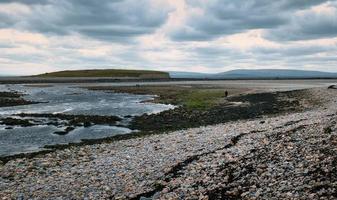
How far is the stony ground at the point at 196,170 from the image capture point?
1727cm

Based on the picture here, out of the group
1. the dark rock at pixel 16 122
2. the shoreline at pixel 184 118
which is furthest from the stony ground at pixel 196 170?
the dark rock at pixel 16 122

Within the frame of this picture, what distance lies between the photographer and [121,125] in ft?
152

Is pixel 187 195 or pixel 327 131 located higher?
pixel 327 131

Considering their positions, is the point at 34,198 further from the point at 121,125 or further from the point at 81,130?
the point at 121,125

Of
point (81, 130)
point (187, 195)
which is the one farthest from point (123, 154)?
point (81, 130)

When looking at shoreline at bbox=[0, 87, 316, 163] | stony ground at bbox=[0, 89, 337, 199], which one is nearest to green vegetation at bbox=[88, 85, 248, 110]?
shoreline at bbox=[0, 87, 316, 163]

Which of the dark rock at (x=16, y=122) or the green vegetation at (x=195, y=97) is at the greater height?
the green vegetation at (x=195, y=97)

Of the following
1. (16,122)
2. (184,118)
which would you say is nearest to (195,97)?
(184,118)

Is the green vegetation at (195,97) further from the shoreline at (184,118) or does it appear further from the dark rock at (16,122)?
the dark rock at (16,122)

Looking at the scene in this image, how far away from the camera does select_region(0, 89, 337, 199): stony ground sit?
17.3 meters

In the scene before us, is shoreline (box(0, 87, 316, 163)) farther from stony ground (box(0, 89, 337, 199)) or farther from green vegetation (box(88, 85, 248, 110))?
stony ground (box(0, 89, 337, 199))

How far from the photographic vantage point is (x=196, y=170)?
21.2m

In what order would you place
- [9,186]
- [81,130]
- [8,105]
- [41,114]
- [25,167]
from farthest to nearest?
[8,105], [41,114], [81,130], [25,167], [9,186]

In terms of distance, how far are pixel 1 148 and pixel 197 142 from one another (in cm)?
1487
